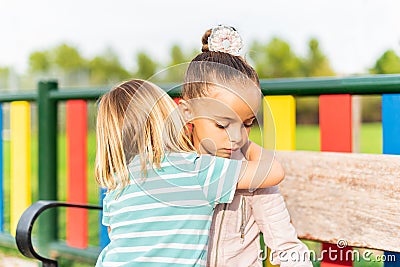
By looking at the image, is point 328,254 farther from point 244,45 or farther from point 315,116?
point 315,116

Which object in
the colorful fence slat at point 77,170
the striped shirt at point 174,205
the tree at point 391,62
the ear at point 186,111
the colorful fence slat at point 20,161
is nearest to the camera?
the striped shirt at point 174,205

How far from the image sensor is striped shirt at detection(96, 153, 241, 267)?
2.02 m

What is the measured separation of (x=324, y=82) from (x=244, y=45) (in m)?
0.58

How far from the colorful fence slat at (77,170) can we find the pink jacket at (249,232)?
222 centimetres

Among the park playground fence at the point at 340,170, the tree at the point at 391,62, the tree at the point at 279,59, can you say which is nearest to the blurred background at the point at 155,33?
the tree at the point at 279,59

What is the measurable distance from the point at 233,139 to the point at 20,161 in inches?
122

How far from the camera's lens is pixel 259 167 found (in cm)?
209

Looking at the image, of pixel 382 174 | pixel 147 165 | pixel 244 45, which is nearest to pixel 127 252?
pixel 147 165

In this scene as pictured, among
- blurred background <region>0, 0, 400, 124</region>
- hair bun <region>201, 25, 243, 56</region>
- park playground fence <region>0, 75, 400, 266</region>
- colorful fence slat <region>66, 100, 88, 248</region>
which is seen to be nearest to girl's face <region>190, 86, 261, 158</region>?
hair bun <region>201, 25, 243, 56</region>

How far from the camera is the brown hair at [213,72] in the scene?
2086 millimetres

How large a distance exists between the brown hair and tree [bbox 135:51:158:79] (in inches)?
1294

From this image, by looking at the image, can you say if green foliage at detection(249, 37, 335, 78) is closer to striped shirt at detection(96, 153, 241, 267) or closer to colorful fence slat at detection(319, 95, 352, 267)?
colorful fence slat at detection(319, 95, 352, 267)

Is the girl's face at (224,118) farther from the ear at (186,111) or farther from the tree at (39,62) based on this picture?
the tree at (39,62)

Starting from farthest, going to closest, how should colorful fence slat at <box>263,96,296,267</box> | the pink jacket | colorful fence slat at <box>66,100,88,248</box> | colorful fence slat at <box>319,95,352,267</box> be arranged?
colorful fence slat at <box>66,100,88,248</box>
colorful fence slat at <box>263,96,296,267</box>
colorful fence slat at <box>319,95,352,267</box>
the pink jacket
